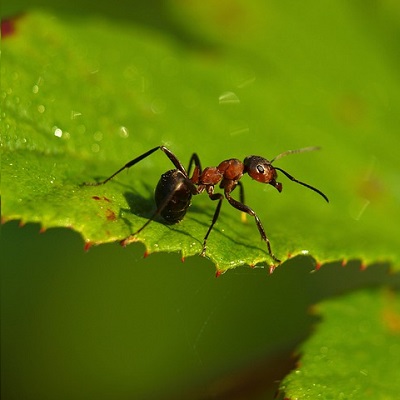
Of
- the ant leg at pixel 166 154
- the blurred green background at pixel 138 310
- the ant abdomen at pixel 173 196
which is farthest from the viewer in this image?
the blurred green background at pixel 138 310

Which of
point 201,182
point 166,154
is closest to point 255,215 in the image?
point 201,182

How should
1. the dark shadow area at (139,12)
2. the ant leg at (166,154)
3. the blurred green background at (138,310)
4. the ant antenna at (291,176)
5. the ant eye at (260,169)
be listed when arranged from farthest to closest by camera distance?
the dark shadow area at (139,12)
the blurred green background at (138,310)
the ant antenna at (291,176)
the ant eye at (260,169)
the ant leg at (166,154)

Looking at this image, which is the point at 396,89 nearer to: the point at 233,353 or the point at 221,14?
the point at 221,14

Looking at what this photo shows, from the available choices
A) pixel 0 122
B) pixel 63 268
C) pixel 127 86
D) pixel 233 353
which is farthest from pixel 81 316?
pixel 0 122

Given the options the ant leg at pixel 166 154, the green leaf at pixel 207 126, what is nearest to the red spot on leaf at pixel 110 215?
the green leaf at pixel 207 126

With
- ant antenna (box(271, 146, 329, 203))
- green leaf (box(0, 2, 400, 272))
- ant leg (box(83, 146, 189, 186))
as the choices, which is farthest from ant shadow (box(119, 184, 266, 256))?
ant antenna (box(271, 146, 329, 203))

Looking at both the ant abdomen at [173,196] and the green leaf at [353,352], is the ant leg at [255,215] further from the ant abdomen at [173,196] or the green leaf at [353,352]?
the green leaf at [353,352]

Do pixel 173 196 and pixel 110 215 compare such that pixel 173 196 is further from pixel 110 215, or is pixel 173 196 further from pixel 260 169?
pixel 260 169
